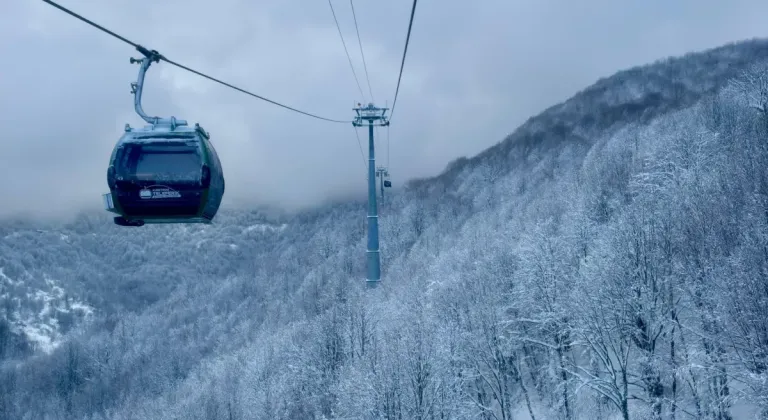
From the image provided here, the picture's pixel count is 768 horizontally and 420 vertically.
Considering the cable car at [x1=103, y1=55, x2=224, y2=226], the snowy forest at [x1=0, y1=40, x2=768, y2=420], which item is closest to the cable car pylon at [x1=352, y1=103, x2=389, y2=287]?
the snowy forest at [x1=0, y1=40, x2=768, y2=420]

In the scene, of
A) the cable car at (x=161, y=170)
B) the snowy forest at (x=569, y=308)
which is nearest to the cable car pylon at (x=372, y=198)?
the snowy forest at (x=569, y=308)

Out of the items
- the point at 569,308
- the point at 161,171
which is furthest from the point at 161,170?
the point at 569,308

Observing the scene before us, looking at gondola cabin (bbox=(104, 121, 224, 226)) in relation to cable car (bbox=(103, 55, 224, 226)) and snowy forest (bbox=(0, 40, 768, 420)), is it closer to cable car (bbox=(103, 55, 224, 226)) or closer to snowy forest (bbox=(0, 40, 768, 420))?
cable car (bbox=(103, 55, 224, 226))

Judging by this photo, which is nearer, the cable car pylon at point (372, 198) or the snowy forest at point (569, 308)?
the snowy forest at point (569, 308)

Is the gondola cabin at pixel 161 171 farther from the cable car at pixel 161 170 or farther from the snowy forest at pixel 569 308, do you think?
the snowy forest at pixel 569 308

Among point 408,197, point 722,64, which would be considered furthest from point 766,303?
point 722,64

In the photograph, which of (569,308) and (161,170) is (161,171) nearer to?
(161,170)
